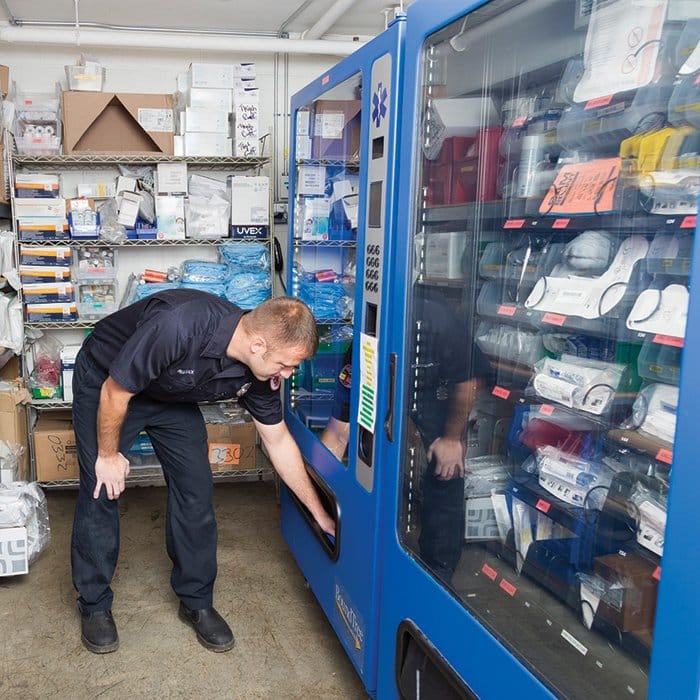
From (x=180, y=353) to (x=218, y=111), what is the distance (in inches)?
85.3

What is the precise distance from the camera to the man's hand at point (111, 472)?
247cm

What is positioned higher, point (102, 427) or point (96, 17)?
point (96, 17)

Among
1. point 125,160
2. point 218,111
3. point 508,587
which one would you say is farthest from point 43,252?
point 508,587

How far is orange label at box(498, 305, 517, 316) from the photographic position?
1.64m

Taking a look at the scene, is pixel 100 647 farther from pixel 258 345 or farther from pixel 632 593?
pixel 632 593

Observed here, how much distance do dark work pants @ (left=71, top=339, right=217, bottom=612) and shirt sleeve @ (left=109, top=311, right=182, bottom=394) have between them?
1.27 ft

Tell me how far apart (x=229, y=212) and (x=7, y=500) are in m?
1.88

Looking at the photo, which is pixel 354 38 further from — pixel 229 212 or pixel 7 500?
pixel 7 500

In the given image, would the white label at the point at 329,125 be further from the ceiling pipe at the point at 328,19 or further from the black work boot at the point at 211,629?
the black work boot at the point at 211,629

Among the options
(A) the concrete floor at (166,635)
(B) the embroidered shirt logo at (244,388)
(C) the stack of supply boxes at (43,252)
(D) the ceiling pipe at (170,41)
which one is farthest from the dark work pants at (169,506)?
(D) the ceiling pipe at (170,41)

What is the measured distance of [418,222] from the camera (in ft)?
6.15

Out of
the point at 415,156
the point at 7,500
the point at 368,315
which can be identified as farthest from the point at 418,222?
the point at 7,500

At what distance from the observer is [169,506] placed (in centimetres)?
275

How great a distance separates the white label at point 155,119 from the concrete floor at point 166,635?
84.2 inches
